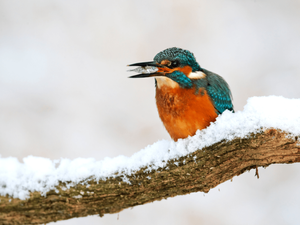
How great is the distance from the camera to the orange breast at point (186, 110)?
7.74ft

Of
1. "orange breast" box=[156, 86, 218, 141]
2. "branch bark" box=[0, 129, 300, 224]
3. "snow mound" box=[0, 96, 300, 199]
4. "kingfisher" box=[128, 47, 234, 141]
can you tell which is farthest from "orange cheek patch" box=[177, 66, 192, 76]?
"branch bark" box=[0, 129, 300, 224]

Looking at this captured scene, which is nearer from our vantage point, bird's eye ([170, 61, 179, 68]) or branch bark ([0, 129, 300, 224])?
branch bark ([0, 129, 300, 224])

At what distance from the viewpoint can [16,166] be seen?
1979mm

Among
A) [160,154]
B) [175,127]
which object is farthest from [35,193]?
[175,127]

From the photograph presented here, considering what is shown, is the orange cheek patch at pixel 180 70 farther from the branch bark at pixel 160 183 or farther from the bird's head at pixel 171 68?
the branch bark at pixel 160 183

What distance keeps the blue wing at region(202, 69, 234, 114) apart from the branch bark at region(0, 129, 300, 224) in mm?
568

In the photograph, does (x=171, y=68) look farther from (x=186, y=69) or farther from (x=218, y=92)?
(x=218, y=92)

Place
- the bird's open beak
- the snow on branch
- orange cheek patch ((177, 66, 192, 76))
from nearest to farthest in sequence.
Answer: the snow on branch, the bird's open beak, orange cheek patch ((177, 66, 192, 76))

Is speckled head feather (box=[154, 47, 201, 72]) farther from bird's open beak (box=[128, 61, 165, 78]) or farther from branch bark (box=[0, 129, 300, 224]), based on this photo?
branch bark (box=[0, 129, 300, 224])

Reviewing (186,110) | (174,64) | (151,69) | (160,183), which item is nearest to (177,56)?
(174,64)

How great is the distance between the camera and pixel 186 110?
238 centimetres

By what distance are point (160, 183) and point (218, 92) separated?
3.29 ft

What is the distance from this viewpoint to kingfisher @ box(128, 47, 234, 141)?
2.35m

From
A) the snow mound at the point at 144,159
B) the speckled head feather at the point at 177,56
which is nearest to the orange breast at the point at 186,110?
the snow mound at the point at 144,159
